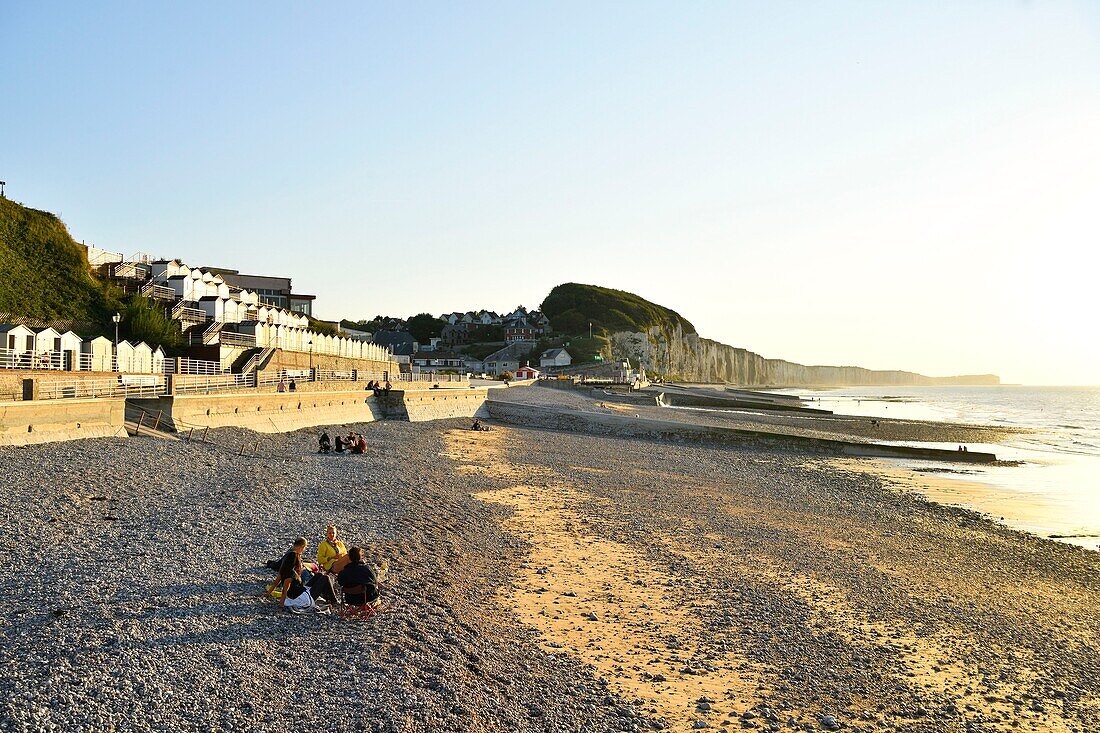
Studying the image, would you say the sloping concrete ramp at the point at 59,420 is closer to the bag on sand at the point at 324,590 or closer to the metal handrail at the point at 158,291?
the bag on sand at the point at 324,590

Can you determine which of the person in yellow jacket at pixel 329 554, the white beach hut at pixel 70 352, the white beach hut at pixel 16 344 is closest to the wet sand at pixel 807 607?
the person in yellow jacket at pixel 329 554

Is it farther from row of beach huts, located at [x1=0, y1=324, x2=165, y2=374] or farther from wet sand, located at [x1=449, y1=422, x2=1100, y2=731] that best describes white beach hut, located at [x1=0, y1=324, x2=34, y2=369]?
wet sand, located at [x1=449, y1=422, x2=1100, y2=731]

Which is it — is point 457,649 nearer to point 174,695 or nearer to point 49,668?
point 174,695

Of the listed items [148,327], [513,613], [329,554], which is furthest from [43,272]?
[513,613]

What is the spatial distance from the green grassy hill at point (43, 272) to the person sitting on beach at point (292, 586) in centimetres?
4331

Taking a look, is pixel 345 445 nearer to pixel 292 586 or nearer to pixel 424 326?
pixel 292 586

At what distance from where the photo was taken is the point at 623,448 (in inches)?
1491

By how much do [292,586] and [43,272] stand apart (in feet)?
168

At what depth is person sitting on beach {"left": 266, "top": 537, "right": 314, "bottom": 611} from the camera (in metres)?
10.8

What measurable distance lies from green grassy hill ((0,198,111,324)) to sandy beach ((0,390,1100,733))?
31.4m

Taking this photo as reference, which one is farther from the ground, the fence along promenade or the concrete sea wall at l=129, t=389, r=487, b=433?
the fence along promenade

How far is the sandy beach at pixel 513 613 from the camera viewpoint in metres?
8.56

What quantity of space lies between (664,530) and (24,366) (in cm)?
2730

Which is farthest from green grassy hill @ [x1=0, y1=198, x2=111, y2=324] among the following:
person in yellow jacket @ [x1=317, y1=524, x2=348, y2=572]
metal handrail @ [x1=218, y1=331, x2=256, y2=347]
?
person in yellow jacket @ [x1=317, y1=524, x2=348, y2=572]
